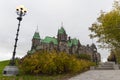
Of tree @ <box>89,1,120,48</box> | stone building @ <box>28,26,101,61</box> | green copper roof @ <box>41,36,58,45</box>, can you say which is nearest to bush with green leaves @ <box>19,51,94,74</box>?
tree @ <box>89,1,120,48</box>

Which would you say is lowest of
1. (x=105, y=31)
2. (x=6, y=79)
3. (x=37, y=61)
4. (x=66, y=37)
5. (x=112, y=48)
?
(x=6, y=79)

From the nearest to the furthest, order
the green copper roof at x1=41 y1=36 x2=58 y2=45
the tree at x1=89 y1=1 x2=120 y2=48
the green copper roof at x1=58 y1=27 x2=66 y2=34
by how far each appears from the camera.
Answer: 1. the tree at x1=89 y1=1 x2=120 y2=48
2. the green copper roof at x1=41 y1=36 x2=58 y2=45
3. the green copper roof at x1=58 y1=27 x2=66 y2=34

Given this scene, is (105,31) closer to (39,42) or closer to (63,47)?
(63,47)

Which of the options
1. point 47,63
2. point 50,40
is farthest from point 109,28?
point 50,40

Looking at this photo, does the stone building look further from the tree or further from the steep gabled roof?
the tree

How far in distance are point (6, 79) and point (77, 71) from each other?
8001 mm

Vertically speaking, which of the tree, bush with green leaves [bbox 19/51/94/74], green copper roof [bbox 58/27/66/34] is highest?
green copper roof [bbox 58/27/66/34]

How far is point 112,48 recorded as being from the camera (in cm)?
4191

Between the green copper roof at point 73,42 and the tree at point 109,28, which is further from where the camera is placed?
the green copper roof at point 73,42

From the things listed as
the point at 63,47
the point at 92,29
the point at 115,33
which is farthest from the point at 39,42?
the point at 115,33

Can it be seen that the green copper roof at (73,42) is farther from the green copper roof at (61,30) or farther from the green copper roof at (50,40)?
the green copper roof at (50,40)

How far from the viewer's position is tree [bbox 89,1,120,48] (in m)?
36.1

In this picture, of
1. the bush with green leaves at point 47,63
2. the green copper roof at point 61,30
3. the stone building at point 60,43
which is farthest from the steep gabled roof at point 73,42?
the bush with green leaves at point 47,63

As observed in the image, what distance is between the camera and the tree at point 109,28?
36.1 m
